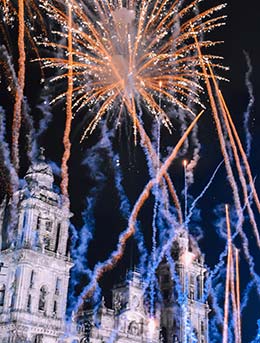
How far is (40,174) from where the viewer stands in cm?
5372

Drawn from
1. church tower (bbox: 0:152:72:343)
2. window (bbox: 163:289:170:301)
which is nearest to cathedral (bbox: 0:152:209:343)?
church tower (bbox: 0:152:72:343)

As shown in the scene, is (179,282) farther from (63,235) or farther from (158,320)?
(63,235)

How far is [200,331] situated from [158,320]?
625 cm

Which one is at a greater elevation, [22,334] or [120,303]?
[120,303]

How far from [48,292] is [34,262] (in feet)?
10.2

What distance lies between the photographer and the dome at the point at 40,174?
53469mm

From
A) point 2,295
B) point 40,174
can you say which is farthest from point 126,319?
point 40,174

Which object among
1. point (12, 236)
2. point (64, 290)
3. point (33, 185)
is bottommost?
point (64, 290)

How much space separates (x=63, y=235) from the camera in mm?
52219

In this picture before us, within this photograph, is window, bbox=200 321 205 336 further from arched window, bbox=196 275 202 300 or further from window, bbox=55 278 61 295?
window, bbox=55 278 61 295

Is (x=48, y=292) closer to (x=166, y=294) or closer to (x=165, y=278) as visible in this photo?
(x=166, y=294)

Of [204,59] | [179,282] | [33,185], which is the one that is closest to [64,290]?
[33,185]

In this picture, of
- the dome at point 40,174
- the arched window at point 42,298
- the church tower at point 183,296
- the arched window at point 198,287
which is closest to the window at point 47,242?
the arched window at point 42,298

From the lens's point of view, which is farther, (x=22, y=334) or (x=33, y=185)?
(x=33, y=185)
